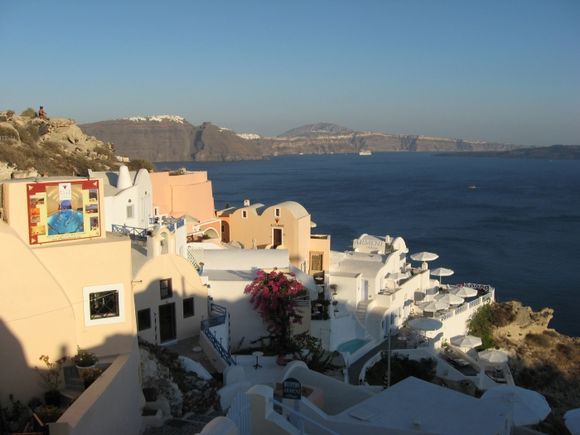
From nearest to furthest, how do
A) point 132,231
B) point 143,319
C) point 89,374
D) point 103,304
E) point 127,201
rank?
point 89,374, point 103,304, point 143,319, point 132,231, point 127,201

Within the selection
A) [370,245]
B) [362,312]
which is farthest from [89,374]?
[370,245]

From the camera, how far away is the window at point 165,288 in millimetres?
13352

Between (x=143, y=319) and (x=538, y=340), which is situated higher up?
(x=143, y=319)

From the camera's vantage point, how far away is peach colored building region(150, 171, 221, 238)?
82.4 ft

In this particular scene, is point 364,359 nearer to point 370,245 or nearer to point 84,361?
point 370,245

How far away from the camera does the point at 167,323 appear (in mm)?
13492

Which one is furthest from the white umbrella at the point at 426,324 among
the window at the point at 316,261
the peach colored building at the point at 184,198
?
the peach colored building at the point at 184,198

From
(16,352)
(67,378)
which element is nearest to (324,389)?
(67,378)

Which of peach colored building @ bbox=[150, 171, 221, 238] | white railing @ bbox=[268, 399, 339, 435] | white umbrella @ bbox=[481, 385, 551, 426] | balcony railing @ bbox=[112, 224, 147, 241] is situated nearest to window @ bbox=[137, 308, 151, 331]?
balcony railing @ bbox=[112, 224, 147, 241]

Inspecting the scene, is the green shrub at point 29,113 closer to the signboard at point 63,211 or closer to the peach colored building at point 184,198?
the peach colored building at point 184,198

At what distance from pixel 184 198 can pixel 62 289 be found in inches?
735

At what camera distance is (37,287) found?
23.4ft

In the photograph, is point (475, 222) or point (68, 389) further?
point (475, 222)

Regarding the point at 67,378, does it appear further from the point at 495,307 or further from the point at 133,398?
the point at 495,307
